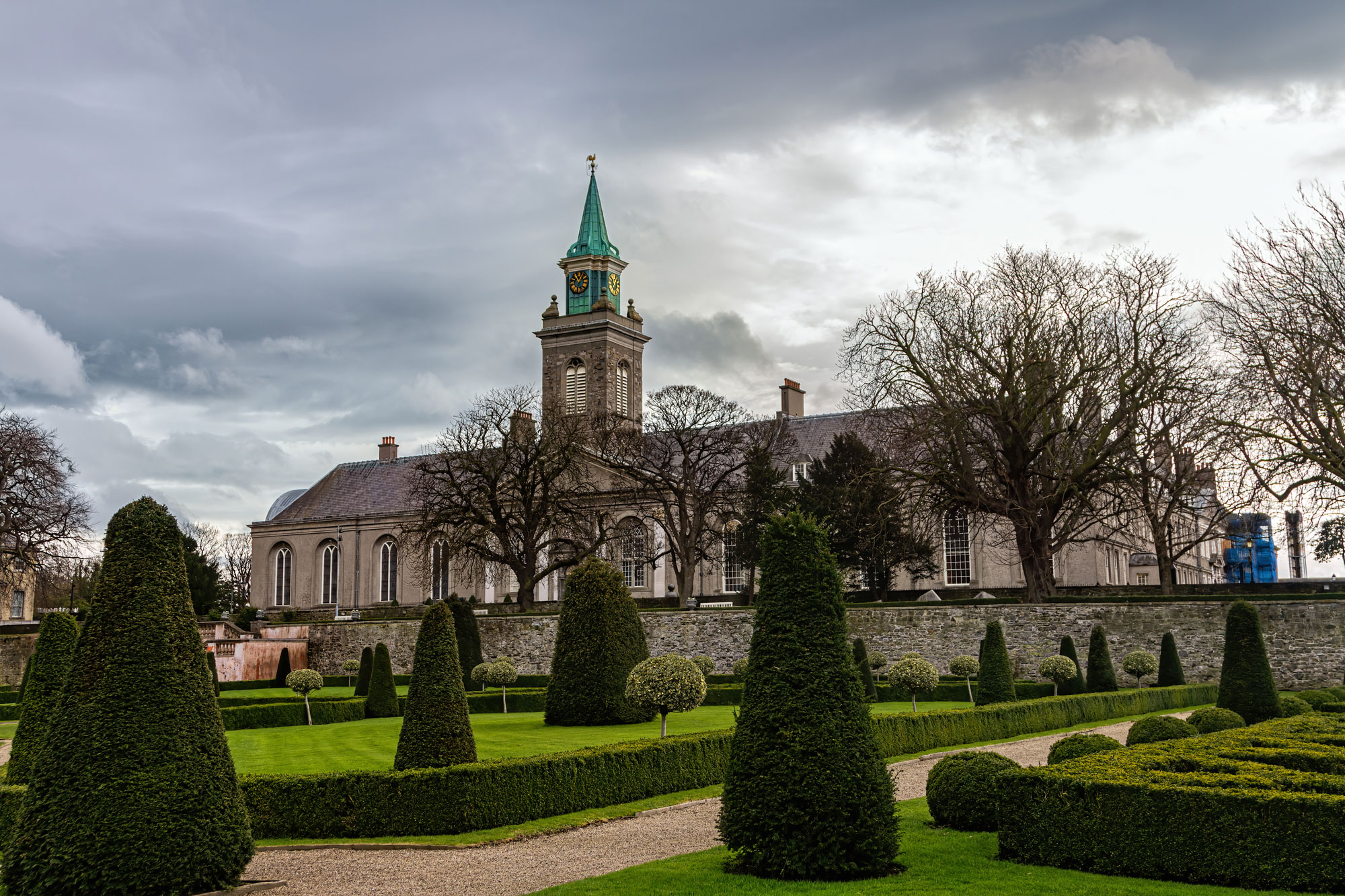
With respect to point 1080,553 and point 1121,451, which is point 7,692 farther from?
point 1080,553

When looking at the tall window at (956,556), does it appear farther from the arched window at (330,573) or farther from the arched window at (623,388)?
the arched window at (330,573)

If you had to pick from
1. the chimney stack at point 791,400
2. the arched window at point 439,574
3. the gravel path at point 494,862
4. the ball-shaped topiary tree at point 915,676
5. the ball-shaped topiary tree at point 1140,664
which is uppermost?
the chimney stack at point 791,400

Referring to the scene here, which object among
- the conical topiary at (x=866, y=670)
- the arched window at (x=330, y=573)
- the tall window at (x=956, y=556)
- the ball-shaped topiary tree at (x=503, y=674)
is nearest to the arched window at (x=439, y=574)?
the arched window at (x=330, y=573)

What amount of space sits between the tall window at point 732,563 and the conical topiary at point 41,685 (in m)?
35.6

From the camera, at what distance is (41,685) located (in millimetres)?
14180

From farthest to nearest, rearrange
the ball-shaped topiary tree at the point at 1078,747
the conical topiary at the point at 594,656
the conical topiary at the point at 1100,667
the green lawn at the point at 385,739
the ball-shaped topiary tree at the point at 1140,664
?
the ball-shaped topiary tree at the point at 1140,664 → the conical topiary at the point at 1100,667 → the conical topiary at the point at 594,656 → the green lawn at the point at 385,739 → the ball-shaped topiary tree at the point at 1078,747

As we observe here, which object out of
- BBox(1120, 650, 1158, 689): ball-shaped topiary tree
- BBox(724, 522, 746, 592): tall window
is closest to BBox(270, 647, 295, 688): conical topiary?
BBox(724, 522, 746, 592): tall window

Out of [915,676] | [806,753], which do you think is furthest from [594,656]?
[806,753]

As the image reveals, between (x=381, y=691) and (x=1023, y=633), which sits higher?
(x=1023, y=633)

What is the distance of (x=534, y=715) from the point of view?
26297 mm

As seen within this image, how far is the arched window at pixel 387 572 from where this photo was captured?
6562 centimetres

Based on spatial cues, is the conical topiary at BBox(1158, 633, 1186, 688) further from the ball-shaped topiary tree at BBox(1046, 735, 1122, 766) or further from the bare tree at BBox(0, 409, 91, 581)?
the bare tree at BBox(0, 409, 91, 581)

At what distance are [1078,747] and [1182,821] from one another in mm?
3881

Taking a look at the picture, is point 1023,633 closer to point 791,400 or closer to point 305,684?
point 305,684
